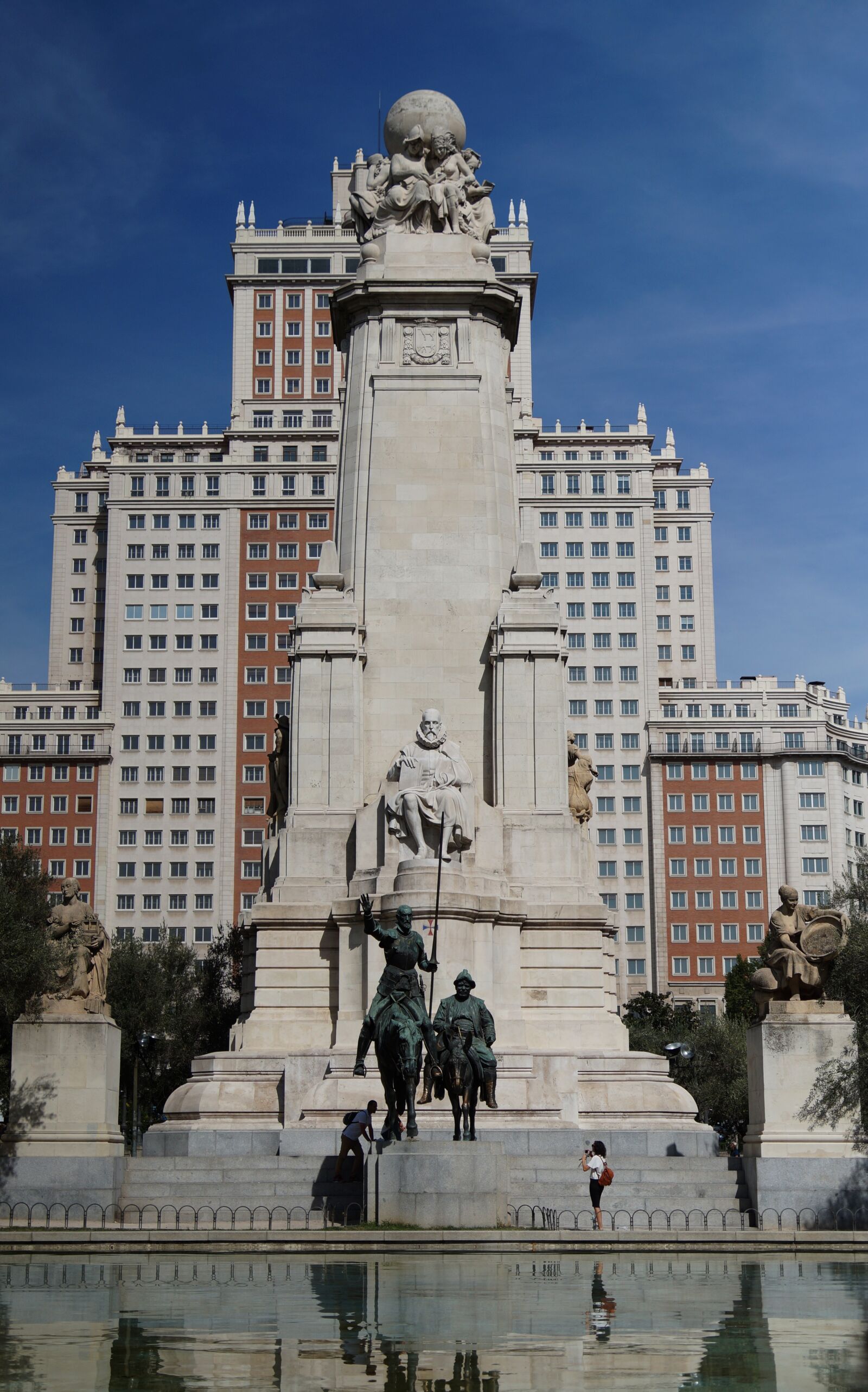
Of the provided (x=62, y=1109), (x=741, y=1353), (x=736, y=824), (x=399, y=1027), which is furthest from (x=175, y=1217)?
(x=736, y=824)

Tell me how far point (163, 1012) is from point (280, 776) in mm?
32419

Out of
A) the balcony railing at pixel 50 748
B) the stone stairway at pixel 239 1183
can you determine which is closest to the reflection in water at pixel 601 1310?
the stone stairway at pixel 239 1183

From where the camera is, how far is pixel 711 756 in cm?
12188

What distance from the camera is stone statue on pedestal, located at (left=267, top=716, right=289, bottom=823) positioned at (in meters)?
34.6

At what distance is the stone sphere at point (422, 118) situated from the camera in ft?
120

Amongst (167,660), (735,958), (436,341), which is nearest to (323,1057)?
(436,341)

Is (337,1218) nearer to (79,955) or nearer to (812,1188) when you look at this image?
(79,955)

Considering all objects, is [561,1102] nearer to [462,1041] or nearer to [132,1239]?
[462,1041]

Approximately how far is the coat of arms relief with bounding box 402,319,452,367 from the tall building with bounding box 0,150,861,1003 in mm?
84068

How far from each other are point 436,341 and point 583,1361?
26.7m

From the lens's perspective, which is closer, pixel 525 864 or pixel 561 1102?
pixel 561 1102

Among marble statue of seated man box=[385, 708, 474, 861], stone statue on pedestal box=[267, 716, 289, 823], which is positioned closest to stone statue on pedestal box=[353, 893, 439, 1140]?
marble statue of seated man box=[385, 708, 474, 861]

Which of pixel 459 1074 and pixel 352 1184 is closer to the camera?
pixel 459 1074

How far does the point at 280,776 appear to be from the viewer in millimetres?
34656
